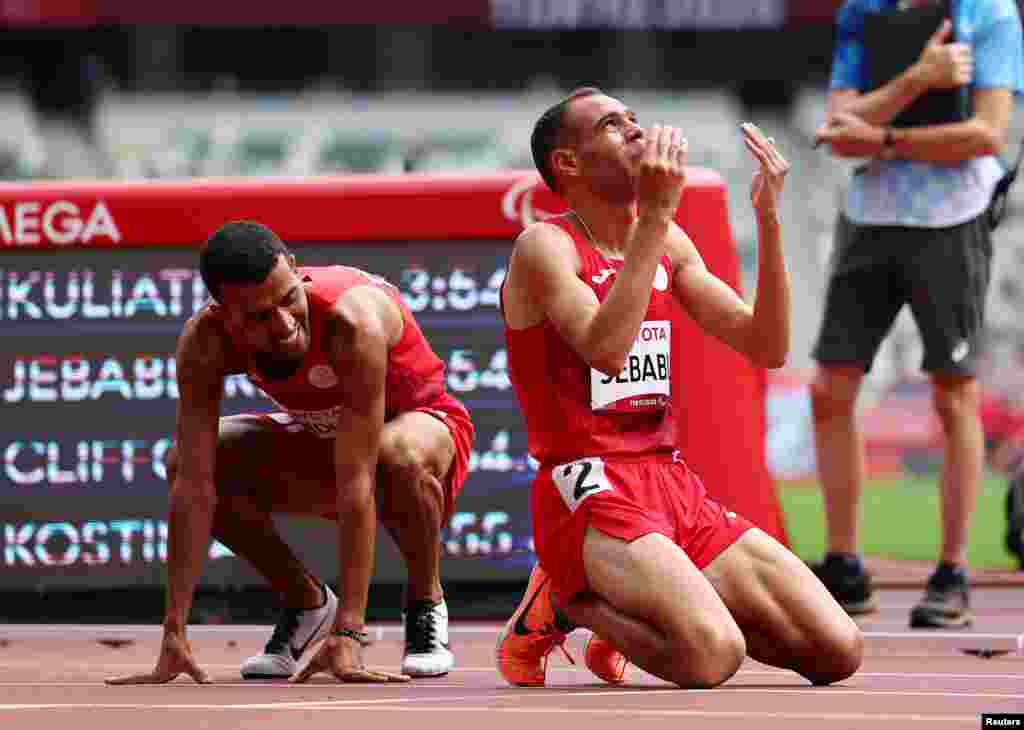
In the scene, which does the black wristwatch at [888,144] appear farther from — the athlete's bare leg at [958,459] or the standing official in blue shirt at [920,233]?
the athlete's bare leg at [958,459]

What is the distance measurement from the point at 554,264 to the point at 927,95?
2.26 meters

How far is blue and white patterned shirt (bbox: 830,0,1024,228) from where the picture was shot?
264 inches

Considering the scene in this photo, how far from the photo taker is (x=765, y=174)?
4.89 meters

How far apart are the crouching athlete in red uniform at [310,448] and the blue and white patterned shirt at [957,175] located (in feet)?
5.52

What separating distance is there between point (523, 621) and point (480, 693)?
54 centimetres

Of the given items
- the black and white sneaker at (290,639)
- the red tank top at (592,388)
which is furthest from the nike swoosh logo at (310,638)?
the red tank top at (592,388)

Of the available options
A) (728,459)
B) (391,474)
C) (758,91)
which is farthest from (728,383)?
(758,91)

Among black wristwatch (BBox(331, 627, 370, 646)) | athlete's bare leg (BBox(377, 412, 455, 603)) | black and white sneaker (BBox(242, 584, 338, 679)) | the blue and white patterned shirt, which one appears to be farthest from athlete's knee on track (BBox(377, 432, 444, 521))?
the blue and white patterned shirt

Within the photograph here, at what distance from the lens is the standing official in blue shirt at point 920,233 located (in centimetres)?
661

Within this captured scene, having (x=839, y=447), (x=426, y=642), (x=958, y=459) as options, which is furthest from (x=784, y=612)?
(x=839, y=447)

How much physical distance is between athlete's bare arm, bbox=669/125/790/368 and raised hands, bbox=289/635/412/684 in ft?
3.79

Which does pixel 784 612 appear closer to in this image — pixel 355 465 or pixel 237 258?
pixel 355 465

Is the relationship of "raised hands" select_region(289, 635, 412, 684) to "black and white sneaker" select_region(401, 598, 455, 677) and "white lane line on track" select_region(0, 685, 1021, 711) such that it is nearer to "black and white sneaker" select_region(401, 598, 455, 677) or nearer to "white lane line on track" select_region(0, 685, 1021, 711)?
"white lane line on track" select_region(0, 685, 1021, 711)

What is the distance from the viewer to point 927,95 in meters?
6.78
